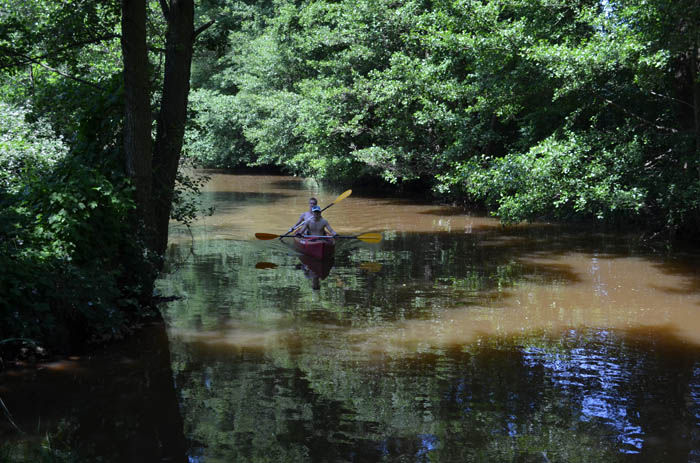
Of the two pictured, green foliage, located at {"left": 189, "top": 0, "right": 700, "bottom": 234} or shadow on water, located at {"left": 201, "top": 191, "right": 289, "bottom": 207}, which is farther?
shadow on water, located at {"left": 201, "top": 191, "right": 289, "bottom": 207}

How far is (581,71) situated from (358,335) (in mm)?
8529

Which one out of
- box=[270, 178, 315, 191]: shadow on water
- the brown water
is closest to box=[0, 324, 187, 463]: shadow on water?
the brown water

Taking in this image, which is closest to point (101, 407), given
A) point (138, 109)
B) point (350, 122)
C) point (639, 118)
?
point (138, 109)

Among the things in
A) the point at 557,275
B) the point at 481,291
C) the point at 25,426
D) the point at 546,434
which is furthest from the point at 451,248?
the point at 25,426

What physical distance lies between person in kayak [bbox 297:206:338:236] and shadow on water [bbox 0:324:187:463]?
24.2ft

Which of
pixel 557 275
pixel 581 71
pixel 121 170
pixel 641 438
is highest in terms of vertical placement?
pixel 581 71

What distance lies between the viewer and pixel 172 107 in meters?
9.60

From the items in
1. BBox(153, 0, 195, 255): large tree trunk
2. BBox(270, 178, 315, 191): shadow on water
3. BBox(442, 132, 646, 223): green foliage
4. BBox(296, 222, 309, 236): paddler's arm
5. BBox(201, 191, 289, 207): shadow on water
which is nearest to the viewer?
BBox(153, 0, 195, 255): large tree trunk

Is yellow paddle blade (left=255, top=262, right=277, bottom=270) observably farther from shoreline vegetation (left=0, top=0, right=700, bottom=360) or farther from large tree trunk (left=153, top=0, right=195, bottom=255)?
large tree trunk (left=153, top=0, right=195, bottom=255)

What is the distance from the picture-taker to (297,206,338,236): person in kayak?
14.9 meters

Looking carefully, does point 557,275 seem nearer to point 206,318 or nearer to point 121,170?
point 206,318

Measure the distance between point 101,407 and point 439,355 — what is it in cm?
376

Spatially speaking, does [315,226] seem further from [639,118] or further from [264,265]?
[639,118]

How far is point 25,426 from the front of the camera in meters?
5.51
